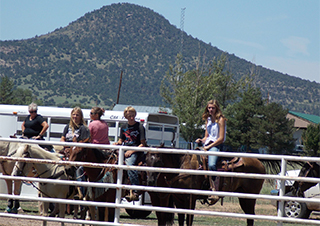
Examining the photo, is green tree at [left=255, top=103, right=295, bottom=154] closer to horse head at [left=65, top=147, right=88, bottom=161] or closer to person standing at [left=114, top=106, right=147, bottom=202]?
person standing at [left=114, top=106, right=147, bottom=202]

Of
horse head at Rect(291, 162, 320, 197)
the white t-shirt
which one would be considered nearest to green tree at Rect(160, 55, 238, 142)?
horse head at Rect(291, 162, 320, 197)

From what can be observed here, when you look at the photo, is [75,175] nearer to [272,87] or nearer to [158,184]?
[158,184]

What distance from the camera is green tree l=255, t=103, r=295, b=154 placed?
4884 cm

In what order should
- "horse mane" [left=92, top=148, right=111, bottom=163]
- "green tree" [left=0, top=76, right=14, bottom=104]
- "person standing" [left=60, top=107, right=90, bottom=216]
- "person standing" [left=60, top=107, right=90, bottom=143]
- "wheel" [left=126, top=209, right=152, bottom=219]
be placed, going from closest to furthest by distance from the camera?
"horse mane" [left=92, top=148, right=111, bottom=163]
"person standing" [left=60, top=107, right=90, bottom=216]
"person standing" [left=60, top=107, right=90, bottom=143]
"wheel" [left=126, top=209, right=152, bottom=219]
"green tree" [left=0, top=76, right=14, bottom=104]

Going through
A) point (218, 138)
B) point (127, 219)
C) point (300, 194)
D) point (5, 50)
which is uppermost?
point (5, 50)

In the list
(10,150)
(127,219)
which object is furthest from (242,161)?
(10,150)

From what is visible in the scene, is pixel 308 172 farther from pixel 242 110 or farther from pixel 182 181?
pixel 242 110

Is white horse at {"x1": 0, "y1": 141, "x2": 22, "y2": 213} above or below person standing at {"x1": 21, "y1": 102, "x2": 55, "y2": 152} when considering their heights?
below

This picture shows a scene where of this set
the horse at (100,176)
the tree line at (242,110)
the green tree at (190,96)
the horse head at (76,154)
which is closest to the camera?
the horse head at (76,154)

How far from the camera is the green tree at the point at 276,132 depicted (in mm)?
48844

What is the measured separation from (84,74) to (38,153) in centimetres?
16792

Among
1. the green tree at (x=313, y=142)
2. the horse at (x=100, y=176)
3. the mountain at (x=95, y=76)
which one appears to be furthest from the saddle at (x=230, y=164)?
the mountain at (x=95, y=76)

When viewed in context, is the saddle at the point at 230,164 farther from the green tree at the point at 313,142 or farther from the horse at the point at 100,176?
the green tree at the point at 313,142

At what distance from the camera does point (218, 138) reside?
7227 millimetres
